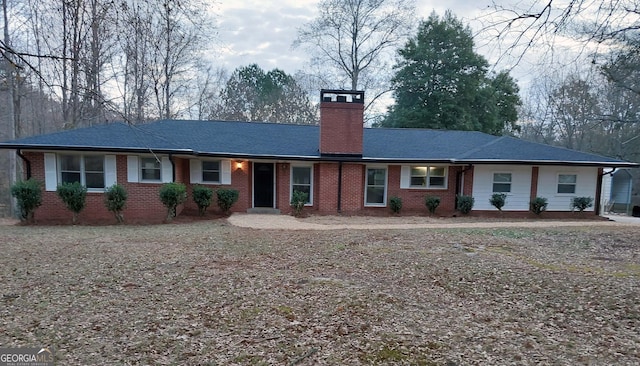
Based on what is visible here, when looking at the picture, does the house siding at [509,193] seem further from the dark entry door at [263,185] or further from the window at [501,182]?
the dark entry door at [263,185]

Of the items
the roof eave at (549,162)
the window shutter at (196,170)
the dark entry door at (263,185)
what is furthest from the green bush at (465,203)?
the window shutter at (196,170)

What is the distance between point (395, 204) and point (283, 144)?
5241 mm

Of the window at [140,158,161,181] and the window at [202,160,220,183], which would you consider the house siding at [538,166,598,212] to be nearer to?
the window at [202,160,220,183]

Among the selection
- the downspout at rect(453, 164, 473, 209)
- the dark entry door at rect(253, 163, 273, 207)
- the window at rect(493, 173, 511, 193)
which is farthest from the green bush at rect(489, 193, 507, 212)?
the dark entry door at rect(253, 163, 273, 207)

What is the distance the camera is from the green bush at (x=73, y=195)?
34.7 ft

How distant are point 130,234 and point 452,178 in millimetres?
11780

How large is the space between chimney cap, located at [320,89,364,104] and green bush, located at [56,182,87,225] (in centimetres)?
890

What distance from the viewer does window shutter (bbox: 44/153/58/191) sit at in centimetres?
1115

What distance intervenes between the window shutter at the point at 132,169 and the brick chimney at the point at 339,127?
6.62 m

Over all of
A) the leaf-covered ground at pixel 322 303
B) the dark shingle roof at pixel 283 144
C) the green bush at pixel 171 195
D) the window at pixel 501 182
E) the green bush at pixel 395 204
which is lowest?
the leaf-covered ground at pixel 322 303

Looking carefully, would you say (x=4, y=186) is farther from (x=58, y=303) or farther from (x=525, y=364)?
(x=525, y=364)

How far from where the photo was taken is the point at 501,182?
44.9 ft

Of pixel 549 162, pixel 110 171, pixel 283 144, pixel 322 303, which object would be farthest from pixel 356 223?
pixel 110 171

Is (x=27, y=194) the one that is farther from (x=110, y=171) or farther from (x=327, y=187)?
(x=327, y=187)
